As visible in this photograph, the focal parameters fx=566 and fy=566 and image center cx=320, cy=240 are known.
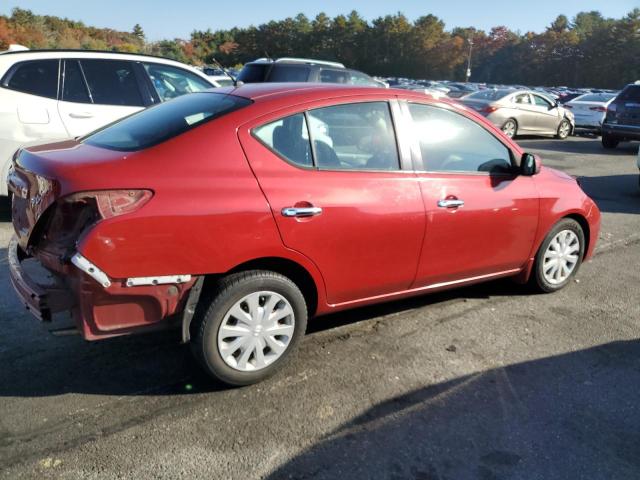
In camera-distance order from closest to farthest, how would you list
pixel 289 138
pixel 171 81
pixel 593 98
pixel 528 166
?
1. pixel 289 138
2. pixel 528 166
3. pixel 171 81
4. pixel 593 98

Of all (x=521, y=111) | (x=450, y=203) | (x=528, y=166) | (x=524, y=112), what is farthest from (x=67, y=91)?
(x=524, y=112)

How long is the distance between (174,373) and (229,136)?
4.74 ft

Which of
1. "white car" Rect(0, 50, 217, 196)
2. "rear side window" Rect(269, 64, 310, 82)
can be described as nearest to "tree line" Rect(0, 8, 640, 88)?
"rear side window" Rect(269, 64, 310, 82)

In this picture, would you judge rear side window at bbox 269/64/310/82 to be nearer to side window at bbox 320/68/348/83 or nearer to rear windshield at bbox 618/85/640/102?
side window at bbox 320/68/348/83

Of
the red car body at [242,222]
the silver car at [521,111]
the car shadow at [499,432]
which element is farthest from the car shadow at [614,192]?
the car shadow at [499,432]

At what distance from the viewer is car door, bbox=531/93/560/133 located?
16875 millimetres

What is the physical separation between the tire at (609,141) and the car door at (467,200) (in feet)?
42.2

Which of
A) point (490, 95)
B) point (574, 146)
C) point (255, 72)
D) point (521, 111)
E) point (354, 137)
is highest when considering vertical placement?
point (255, 72)

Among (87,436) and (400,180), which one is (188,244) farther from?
(400,180)

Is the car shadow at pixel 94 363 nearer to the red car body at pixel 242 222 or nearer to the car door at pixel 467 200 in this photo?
the red car body at pixel 242 222

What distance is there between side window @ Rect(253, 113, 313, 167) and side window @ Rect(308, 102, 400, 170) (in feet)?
0.20

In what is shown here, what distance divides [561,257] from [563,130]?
14793 millimetres

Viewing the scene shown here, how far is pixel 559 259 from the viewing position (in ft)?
15.6

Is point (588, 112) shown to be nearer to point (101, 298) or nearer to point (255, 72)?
point (255, 72)
